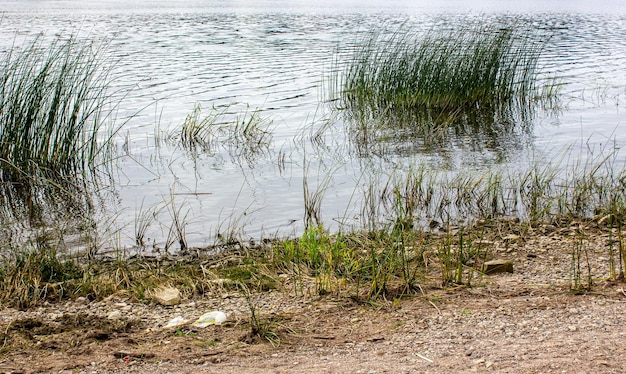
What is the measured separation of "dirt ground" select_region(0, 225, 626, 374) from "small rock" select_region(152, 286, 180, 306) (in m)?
0.07

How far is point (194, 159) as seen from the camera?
10.1m

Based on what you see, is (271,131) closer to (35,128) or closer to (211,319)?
(35,128)

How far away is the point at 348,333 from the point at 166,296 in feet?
5.03

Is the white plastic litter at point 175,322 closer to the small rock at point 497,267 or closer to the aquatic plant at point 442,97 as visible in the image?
the small rock at point 497,267

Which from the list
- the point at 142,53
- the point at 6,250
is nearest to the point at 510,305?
the point at 6,250

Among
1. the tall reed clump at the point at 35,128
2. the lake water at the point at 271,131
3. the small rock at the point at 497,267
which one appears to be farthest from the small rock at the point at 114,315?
the tall reed clump at the point at 35,128

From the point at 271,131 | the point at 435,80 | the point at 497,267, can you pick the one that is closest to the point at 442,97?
the point at 435,80

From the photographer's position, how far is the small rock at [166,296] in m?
4.95

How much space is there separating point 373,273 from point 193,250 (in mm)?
2343

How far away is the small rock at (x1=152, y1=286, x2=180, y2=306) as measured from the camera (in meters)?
4.95

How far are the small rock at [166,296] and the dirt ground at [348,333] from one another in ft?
0.21

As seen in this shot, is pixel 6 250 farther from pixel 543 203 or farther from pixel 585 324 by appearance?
pixel 543 203

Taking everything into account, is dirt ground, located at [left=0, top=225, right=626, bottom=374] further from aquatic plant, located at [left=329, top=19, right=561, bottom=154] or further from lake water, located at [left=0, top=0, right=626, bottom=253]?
aquatic plant, located at [left=329, top=19, right=561, bottom=154]

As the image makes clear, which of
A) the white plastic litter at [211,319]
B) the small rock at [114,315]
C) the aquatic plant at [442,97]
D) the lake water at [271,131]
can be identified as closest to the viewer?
the white plastic litter at [211,319]
